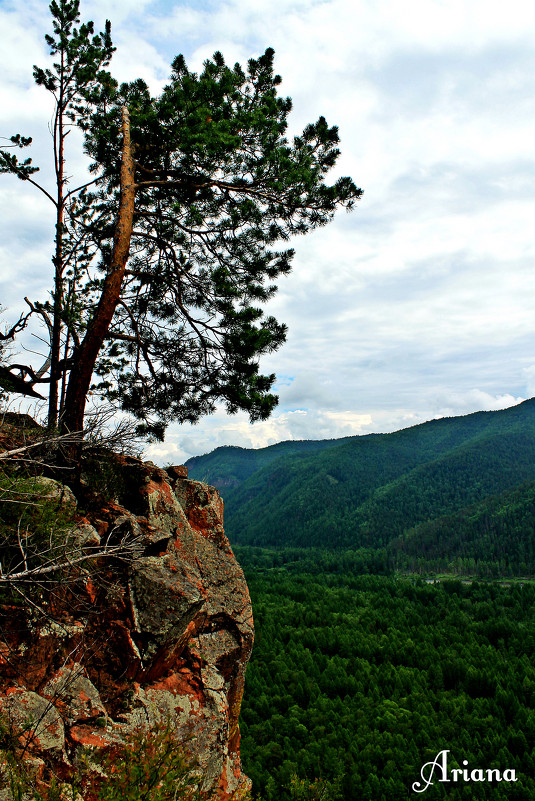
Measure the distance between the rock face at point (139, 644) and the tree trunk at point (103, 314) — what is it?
1.31 meters

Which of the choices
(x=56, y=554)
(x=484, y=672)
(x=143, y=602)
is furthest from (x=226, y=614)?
(x=484, y=672)

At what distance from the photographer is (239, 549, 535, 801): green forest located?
42125 millimetres

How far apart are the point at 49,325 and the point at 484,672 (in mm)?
72073

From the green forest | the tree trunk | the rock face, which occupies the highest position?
the tree trunk

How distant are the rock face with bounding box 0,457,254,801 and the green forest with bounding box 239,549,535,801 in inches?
661

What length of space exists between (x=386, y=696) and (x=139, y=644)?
64.1 m

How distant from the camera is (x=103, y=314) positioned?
26.9 feet

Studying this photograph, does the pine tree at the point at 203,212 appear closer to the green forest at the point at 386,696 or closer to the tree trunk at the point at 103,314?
the tree trunk at the point at 103,314

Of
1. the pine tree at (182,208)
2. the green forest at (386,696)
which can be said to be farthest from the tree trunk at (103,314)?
the green forest at (386,696)

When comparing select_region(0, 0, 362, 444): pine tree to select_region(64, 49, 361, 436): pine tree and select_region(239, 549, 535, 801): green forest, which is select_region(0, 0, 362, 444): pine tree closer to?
select_region(64, 49, 361, 436): pine tree

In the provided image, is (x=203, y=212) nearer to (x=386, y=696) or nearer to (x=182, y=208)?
(x=182, y=208)

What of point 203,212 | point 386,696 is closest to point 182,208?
point 203,212

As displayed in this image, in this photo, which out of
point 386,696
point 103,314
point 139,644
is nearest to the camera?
point 139,644

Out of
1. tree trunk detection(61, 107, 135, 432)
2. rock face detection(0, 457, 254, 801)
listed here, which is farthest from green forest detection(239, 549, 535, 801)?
tree trunk detection(61, 107, 135, 432)
